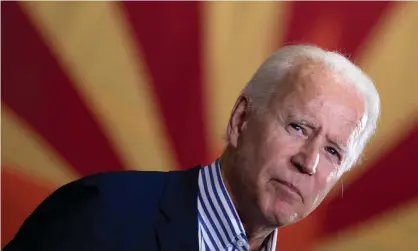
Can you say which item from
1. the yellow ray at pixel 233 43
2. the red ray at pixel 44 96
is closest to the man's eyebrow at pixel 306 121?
the yellow ray at pixel 233 43

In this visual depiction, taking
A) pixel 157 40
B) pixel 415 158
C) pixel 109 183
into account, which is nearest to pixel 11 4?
pixel 157 40

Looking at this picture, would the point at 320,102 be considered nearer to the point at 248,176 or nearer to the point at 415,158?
the point at 248,176

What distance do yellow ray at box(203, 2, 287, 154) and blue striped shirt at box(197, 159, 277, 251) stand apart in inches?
16.7

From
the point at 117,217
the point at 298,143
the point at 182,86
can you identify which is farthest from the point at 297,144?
the point at 182,86

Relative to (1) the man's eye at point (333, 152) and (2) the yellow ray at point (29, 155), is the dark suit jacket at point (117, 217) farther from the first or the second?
(2) the yellow ray at point (29, 155)

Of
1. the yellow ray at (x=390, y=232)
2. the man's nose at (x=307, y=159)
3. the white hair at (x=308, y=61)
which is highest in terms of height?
the white hair at (x=308, y=61)

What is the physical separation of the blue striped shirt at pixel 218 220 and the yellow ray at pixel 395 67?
515mm

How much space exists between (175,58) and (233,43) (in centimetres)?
13

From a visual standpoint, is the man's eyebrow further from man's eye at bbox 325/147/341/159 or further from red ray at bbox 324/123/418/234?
red ray at bbox 324/123/418/234

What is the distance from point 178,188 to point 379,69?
610 mm

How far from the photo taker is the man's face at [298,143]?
0.82 meters

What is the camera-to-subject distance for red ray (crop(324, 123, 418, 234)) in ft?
4.29

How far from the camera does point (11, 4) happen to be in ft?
4.41

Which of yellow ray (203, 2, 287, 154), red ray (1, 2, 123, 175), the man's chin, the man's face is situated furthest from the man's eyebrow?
red ray (1, 2, 123, 175)
